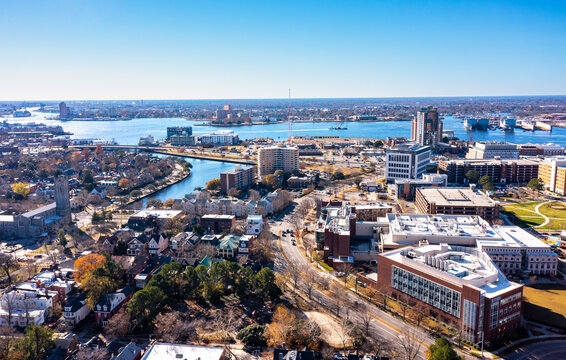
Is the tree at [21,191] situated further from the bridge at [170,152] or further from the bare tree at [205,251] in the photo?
the bridge at [170,152]

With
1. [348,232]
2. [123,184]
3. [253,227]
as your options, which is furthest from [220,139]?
[348,232]

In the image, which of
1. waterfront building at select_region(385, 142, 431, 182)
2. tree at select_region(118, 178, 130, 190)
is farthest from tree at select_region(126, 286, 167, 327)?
waterfront building at select_region(385, 142, 431, 182)

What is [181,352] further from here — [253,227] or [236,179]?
[236,179]

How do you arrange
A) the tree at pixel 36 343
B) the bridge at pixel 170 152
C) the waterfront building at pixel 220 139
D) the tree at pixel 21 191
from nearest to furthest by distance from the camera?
the tree at pixel 36 343 → the tree at pixel 21 191 → the bridge at pixel 170 152 → the waterfront building at pixel 220 139

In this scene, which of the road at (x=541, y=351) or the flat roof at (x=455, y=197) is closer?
the road at (x=541, y=351)

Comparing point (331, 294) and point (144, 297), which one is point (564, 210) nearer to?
point (331, 294)

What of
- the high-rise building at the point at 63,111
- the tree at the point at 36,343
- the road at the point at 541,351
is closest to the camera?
the tree at the point at 36,343

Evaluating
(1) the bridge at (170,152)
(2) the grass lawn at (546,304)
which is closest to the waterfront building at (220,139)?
(1) the bridge at (170,152)
